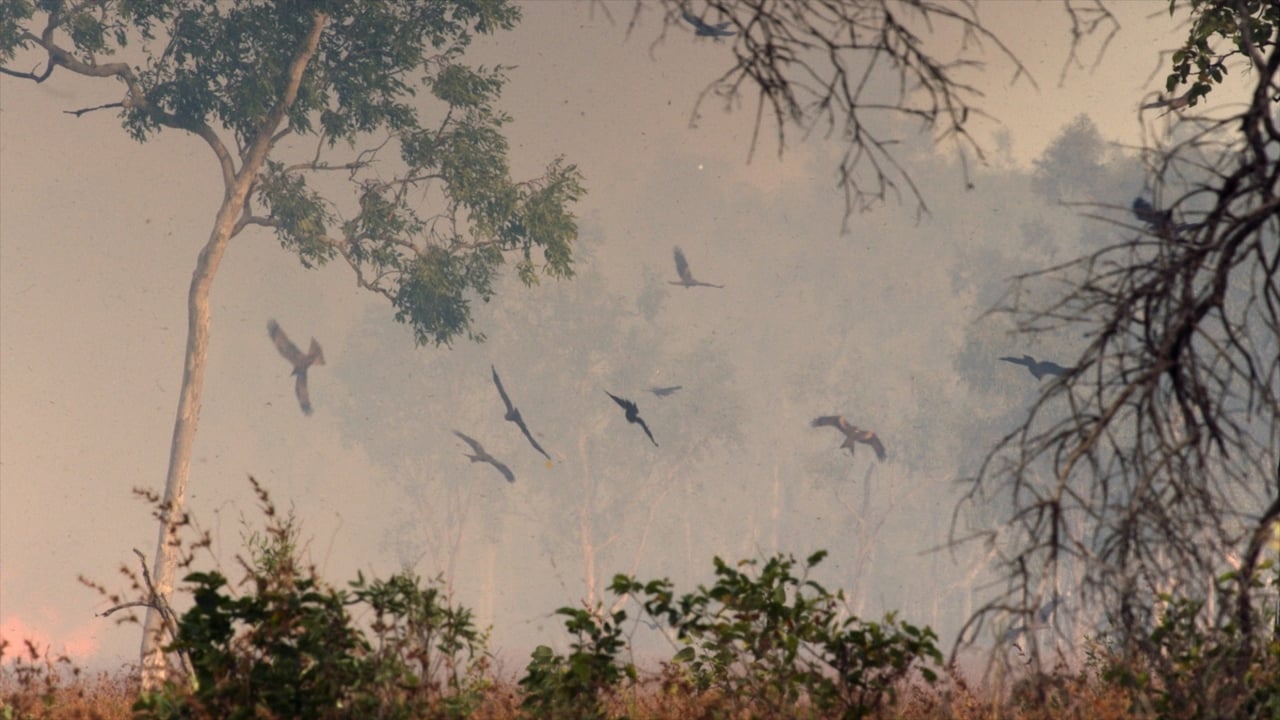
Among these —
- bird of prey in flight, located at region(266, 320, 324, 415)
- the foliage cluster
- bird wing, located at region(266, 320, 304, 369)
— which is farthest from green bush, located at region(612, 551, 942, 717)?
bird wing, located at region(266, 320, 304, 369)

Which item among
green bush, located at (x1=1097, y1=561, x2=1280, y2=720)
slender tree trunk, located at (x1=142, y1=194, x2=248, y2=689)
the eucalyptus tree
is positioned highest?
the eucalyptus tree

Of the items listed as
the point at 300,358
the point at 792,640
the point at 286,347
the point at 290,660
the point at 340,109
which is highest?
the point at 340,109

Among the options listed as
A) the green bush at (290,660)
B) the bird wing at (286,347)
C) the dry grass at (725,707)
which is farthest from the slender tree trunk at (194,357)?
the green bush at (290,660)

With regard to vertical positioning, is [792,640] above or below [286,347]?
below

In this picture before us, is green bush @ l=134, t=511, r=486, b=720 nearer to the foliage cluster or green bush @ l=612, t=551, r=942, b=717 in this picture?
the foliage cluster

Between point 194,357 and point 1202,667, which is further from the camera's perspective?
point 194,357

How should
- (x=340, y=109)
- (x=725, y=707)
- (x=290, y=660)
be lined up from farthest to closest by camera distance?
(x=340, y=109) → (x=725, y=707) → (x=290, y=660)

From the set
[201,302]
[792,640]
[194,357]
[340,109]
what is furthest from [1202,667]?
[340,109]

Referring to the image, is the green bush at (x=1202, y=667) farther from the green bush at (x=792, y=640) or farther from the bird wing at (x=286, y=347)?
the bird wing at (x=286, y=347)

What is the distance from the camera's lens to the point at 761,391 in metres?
75.8

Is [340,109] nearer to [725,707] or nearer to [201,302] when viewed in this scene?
[201,302]

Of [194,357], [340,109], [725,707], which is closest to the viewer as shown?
[725,707]

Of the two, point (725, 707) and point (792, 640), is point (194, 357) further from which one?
point (792, 640)

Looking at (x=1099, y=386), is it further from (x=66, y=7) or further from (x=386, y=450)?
(x=386, y=450)
